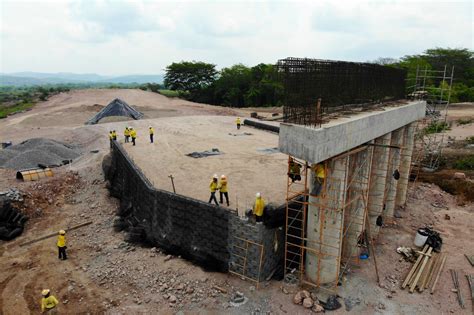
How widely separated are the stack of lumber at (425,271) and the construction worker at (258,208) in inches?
205

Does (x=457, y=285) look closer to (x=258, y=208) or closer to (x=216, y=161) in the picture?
(x=258, y=208)

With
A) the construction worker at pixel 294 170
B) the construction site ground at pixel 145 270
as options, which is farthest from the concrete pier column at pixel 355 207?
the construction worker at pixel 294 170

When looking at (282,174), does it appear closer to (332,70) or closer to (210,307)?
(332,70)

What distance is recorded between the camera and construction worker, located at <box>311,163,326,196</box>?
32.1 ft

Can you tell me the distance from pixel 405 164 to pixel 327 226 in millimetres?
9113

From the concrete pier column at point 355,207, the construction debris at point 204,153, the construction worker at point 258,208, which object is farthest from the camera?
the construction debris at point 204,153

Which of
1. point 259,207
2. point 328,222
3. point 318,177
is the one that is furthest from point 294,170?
point 328,222

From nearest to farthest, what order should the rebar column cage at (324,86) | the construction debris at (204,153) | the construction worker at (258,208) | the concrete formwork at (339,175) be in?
the concrete formwork at (339,175)
the rebar column cage at (324,86)
the construction worker at (258,208)
the construction debris at (204,153)

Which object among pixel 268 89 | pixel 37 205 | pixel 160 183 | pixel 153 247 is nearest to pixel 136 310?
pixel 153 247

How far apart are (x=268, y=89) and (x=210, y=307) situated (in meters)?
47.0

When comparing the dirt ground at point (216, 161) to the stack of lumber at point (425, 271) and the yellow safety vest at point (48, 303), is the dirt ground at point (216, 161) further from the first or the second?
the yellow safety vest at point (48, 303)

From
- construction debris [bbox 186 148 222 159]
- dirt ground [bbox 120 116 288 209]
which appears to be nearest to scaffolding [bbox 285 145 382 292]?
dirt ground [bbox 120 116 288 209]

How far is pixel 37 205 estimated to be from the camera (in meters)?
17.6

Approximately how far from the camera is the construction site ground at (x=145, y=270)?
35.6ft
